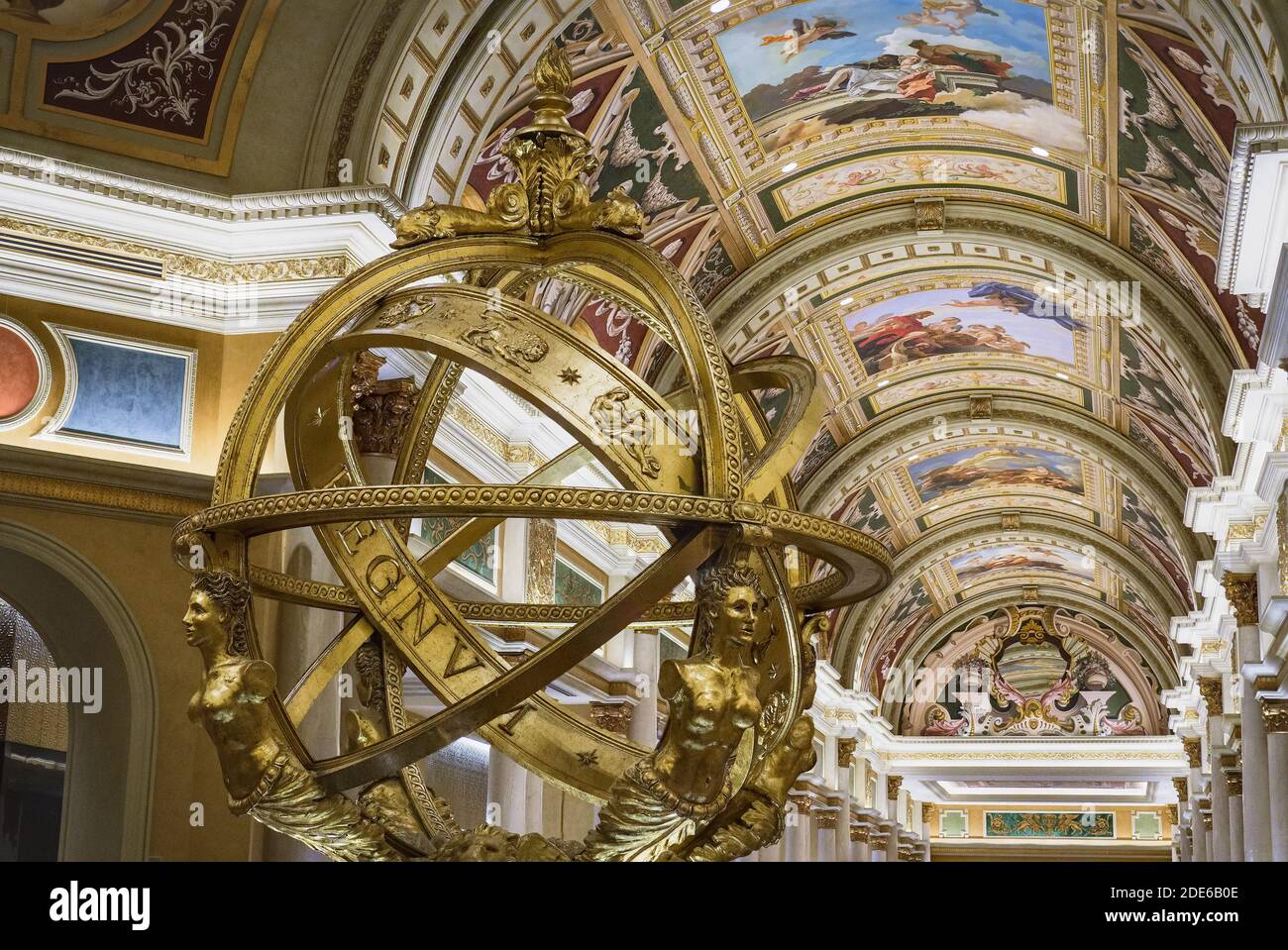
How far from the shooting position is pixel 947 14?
486 inches

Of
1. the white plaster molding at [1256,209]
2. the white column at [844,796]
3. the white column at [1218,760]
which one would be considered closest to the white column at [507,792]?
the white plaster molding at [1256,209]

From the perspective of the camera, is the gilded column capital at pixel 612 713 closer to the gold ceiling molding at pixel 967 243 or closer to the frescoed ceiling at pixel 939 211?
the frescoed ceiling at pixel 939 211

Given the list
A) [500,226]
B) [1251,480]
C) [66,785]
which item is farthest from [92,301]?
[1251,480]

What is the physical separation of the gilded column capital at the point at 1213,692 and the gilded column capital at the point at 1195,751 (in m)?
5.39

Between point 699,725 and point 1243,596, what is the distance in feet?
38.7

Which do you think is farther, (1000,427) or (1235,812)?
(1000,427)

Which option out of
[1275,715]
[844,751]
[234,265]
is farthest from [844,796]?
[234,265]

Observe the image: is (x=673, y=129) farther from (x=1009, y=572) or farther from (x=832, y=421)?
(x=1009, y=572)

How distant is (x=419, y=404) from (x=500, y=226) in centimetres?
117

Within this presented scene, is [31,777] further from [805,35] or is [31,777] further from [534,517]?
[805,35]

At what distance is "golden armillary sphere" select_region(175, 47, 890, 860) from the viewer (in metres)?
4.67

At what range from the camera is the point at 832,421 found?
20.2m

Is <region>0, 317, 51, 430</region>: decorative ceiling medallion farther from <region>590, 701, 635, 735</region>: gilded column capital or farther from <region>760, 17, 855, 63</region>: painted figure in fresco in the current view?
<region>590, 701, 635, 735</region>: gilded column capital
